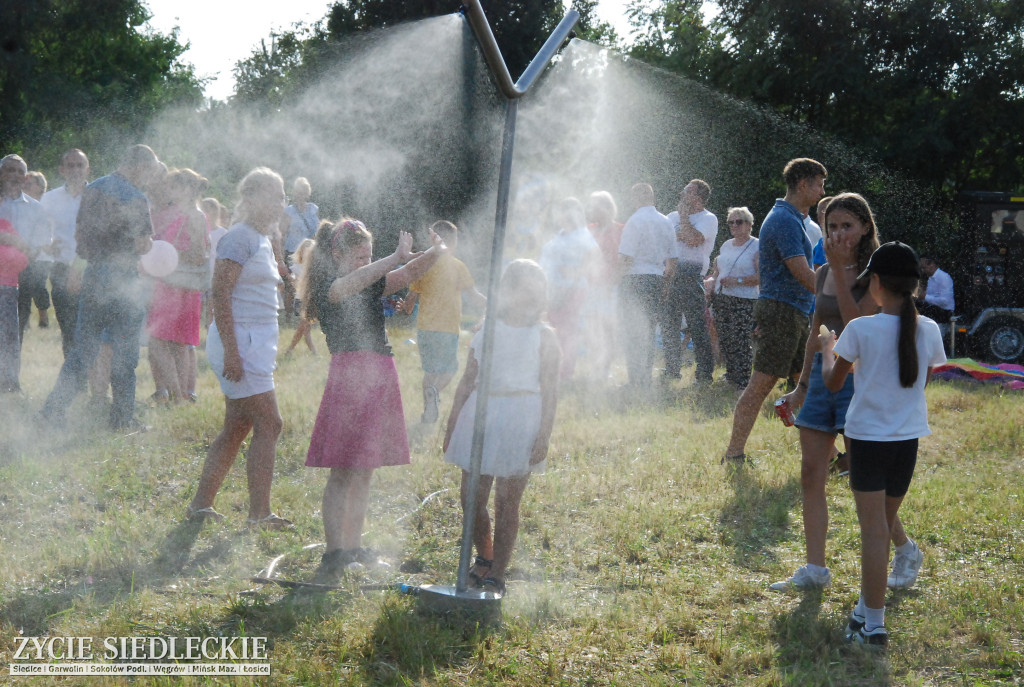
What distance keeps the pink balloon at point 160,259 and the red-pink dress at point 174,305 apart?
0.13m

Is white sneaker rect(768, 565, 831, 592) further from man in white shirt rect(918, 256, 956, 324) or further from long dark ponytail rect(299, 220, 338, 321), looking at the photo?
man in white shirt rect(918, 256, 956, 324)

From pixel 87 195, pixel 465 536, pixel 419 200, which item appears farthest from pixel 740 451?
pixel 419 200

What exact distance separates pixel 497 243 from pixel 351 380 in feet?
4.03

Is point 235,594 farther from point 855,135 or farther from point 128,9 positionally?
point 128,9

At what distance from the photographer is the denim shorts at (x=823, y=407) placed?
457 centimetres

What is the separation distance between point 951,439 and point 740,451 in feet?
8.05

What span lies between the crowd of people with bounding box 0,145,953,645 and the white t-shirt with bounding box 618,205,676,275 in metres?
0.01

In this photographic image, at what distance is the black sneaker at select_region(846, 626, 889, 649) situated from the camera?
13.1ft

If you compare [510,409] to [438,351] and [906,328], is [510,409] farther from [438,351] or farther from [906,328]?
[438,351]

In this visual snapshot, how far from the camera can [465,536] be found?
4.21 meters

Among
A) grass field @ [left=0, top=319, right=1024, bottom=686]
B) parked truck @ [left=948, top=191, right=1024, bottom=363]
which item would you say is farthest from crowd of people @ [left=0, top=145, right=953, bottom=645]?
parked truck @ [left=948, top=191, right=1024, bottom=363]

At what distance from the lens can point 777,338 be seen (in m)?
6.29

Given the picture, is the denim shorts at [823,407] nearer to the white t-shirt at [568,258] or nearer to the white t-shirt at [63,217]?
the white t-shirt at [568,258]

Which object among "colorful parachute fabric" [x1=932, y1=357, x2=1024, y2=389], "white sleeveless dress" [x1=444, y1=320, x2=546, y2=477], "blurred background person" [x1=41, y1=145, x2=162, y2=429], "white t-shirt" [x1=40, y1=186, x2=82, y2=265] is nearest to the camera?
"white sleeveless dress" [x1=444, y1=320, x2=546, y2=477]
